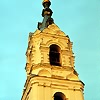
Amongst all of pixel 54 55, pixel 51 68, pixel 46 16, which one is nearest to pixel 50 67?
pixel 51 68

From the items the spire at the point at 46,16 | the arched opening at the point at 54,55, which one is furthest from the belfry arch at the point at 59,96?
the spire at the point at 46,16

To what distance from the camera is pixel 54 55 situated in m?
30.2

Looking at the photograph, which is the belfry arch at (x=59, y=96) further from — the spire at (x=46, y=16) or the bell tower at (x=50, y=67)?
the spire at (x=46, y=16)

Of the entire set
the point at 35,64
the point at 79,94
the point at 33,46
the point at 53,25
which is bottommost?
the point at 79,94

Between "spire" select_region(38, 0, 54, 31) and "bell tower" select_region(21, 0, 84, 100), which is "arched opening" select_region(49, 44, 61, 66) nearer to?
"bell tower" select_region(21, 0, 84, 100)

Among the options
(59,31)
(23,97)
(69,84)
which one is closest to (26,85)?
(23,97)

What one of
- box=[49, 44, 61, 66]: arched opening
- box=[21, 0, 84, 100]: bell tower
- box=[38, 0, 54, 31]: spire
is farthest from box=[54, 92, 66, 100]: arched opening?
box=[38, 0, 54, 31]: spire

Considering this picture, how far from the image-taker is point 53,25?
3195cm

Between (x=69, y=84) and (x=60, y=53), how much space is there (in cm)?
306

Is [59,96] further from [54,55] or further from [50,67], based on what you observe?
[54,55]

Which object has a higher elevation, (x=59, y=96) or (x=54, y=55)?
(x=54, y=55)

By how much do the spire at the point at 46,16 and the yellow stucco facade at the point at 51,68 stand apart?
1123 millimetres

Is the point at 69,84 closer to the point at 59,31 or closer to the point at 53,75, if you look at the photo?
the point at 53,75

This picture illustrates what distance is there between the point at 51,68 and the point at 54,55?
182cm
